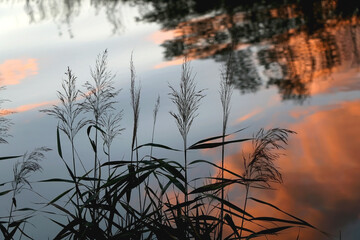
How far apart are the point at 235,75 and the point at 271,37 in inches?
68.7

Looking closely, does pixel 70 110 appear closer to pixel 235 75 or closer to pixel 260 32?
pixel 235 75

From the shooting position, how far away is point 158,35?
808cm

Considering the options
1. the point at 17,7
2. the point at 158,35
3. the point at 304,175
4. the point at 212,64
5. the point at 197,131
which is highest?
the point at 17,7

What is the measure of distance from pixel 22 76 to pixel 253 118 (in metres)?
3.25

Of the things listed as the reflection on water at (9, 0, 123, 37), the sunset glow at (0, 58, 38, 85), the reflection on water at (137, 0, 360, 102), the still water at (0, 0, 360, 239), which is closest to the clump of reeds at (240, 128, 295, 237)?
the still water at (0, 0, 360, 239)

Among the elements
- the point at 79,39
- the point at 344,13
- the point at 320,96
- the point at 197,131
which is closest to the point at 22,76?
the point at 79,39

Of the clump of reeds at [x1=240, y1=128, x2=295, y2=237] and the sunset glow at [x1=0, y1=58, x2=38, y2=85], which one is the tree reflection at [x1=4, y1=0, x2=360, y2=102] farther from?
the clump of reeds at [x1=240, y1=128, x2=295, y2=237]

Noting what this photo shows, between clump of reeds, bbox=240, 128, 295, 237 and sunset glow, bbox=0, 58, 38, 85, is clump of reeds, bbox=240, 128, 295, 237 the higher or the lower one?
the lower one

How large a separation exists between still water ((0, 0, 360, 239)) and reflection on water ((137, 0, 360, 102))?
0.06 feet

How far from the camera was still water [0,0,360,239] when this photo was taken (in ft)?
11.9

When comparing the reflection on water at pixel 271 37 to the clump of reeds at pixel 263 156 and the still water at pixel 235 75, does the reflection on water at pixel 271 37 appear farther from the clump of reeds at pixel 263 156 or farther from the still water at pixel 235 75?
the clump of reeds at pixel 263 156

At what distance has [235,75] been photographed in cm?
615

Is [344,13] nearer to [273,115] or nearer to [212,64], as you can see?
[212,64]

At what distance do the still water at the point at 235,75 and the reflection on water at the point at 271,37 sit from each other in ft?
0.06
